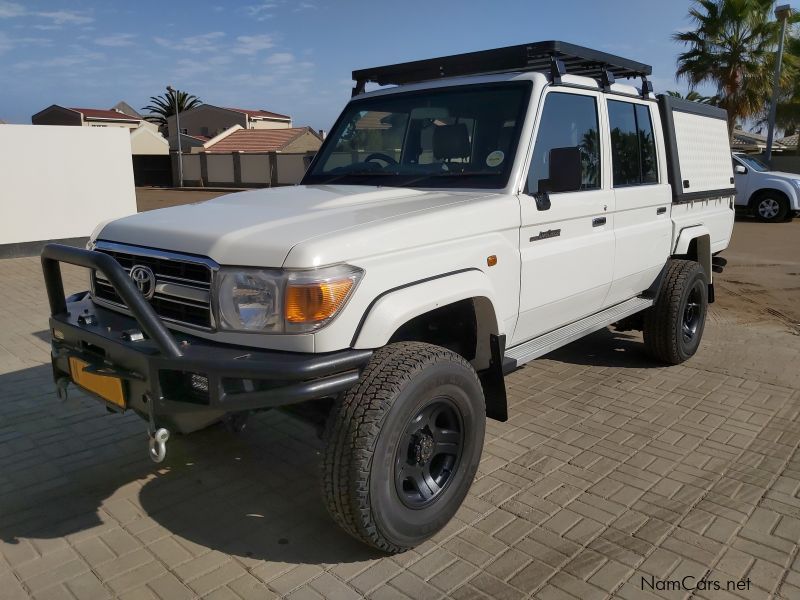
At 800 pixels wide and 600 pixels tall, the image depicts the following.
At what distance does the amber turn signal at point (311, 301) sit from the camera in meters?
2.64

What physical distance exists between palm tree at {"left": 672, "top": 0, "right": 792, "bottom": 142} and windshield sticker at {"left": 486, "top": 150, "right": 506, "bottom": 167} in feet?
73.6

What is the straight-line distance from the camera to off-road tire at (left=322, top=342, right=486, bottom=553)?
8.93 feet

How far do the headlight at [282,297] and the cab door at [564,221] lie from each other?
1351mm

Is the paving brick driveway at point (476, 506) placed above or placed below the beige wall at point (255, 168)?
below

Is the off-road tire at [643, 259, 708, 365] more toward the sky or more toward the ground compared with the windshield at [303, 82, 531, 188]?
more toward the ground

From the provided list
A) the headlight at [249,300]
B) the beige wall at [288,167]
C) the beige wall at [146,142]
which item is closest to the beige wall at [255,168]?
the beige wall at [288,167]

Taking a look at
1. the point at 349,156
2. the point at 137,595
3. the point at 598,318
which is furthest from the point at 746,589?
the point at 349,156

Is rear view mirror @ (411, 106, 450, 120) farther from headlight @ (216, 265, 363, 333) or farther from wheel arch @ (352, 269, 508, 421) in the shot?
headlight @ (216, 265, 363, 333)

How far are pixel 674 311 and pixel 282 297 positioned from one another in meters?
3.73

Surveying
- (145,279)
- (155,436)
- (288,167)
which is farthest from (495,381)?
(288,167)

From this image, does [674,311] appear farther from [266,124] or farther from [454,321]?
[266,124]

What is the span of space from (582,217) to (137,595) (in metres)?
3.09

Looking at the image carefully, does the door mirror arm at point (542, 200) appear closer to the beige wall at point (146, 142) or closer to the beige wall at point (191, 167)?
the beige wall at point (191, 167)

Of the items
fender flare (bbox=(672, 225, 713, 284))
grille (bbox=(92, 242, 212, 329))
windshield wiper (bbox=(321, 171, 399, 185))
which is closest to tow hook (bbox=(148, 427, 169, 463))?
grille (bbox=(92, 242, 212, 329))
